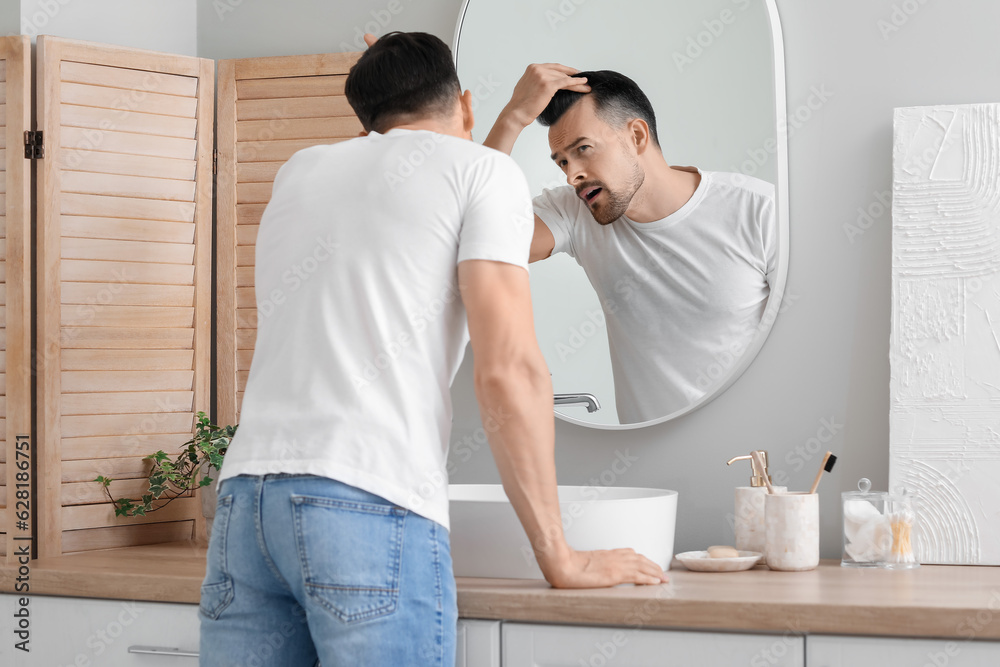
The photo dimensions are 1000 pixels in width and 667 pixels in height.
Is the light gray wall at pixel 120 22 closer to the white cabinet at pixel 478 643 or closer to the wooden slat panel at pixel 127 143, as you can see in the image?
the wooden slat panel at pixel 127 143

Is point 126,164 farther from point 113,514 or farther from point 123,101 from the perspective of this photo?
point 113,514

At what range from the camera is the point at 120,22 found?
1.93m

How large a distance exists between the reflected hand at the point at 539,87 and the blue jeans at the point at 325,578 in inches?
36.5

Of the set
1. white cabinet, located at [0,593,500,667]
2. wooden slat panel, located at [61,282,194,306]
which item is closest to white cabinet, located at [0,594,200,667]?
white cabinet, located at [0,593,500,667]

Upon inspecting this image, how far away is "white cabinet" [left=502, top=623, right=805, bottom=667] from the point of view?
1162mm

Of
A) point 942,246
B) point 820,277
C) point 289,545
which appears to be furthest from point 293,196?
point 942,246

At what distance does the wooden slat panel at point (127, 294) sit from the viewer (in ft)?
5.81

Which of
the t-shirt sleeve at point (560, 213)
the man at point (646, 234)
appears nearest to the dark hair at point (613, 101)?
the man at point (646, 234)

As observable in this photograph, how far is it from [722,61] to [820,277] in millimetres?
435

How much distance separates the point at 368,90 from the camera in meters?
1.24

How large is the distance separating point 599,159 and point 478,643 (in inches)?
36.1

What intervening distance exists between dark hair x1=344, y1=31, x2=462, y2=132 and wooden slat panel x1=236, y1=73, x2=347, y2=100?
67cm

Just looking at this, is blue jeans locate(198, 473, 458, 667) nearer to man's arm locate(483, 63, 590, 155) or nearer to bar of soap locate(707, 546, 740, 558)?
bar of soap locate(707, 546, 740, 558)

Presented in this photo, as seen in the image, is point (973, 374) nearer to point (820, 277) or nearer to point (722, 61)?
point (820, 277)
